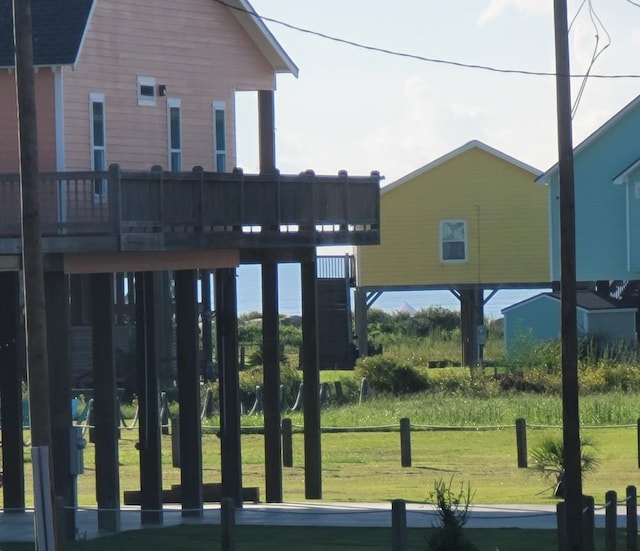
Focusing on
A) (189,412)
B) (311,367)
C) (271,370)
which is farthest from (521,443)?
(189,412)

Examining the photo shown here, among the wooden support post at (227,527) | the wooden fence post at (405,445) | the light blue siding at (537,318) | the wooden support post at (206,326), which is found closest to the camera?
the wooden support post at (227,527)

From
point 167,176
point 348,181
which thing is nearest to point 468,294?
point 348,181

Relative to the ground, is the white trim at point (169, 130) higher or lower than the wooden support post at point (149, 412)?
higher

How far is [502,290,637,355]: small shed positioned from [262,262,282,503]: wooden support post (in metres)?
22.9

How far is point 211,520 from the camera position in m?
22.8

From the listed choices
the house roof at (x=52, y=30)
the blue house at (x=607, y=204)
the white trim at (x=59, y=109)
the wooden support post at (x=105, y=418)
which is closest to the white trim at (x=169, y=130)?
the house roof at (x=52, y=30)

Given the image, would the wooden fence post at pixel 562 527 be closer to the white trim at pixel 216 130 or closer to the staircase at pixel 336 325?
the white trim at pixel 216 130

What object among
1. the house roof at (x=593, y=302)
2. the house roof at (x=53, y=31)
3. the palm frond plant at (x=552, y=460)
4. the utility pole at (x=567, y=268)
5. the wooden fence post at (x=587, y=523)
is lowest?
the palm frond plant at (x=552, y=460)

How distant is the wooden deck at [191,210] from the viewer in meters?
20.0

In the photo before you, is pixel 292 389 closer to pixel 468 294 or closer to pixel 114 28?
pixel 468 294

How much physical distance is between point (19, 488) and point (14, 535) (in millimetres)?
4091

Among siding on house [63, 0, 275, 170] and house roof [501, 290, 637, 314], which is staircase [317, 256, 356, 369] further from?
siding on house [63, 0, 275, 170]

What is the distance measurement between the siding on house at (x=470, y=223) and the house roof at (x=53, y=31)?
34.4 meters

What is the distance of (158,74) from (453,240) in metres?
33.4
